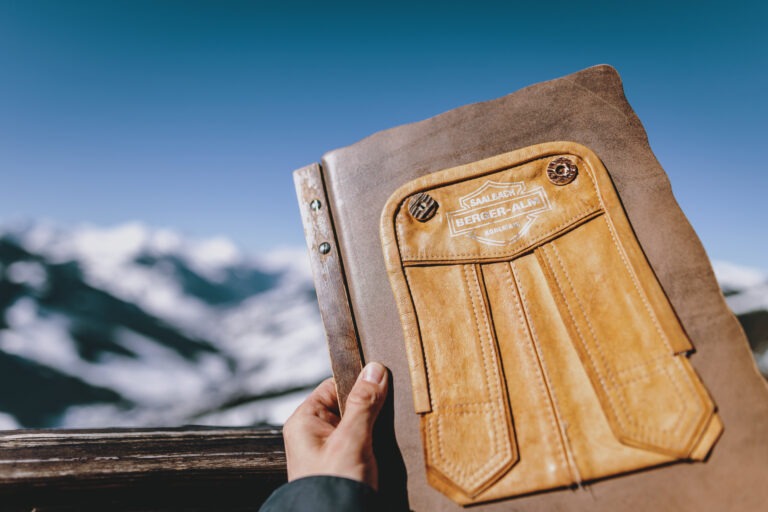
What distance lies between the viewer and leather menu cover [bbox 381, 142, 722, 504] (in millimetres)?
827

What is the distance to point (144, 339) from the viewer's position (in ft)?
16.7

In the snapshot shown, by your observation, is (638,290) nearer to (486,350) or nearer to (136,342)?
(486,350)

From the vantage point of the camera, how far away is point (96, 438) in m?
1.08

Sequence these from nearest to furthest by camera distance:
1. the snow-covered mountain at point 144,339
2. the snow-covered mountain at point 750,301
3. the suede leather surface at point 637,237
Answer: the suede leather surface at point 637,237 < the snow-covered mountain at point 750,301 < the snow-covered mountain at point 144,339

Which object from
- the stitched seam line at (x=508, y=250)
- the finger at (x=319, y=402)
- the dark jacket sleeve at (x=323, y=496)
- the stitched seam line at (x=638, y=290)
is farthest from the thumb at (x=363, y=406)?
the stitched seam line at (x=638, y=290)

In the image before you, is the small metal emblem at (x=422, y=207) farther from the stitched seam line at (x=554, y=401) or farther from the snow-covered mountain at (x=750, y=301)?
the snow-covered mountain at (x=750, y=301)

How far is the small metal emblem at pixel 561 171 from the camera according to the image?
100 cm

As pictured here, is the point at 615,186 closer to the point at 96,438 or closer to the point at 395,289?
the point at 395,289

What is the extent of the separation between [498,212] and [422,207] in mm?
215

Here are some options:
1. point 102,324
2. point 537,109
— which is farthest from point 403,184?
point 102,324

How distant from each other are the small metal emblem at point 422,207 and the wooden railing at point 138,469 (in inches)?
34.1

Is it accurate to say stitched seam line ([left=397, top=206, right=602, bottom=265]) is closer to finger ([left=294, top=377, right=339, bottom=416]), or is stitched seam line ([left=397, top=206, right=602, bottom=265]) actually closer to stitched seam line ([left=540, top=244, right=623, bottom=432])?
stitched seam line ([left=540, top=244, right=623, bottom=432])

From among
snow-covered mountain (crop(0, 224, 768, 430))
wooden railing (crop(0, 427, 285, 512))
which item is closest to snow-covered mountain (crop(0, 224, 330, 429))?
snow-covered mountain (crop(0, 224, 768, 430))

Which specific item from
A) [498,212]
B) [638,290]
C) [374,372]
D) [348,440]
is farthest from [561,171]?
[348,440]
